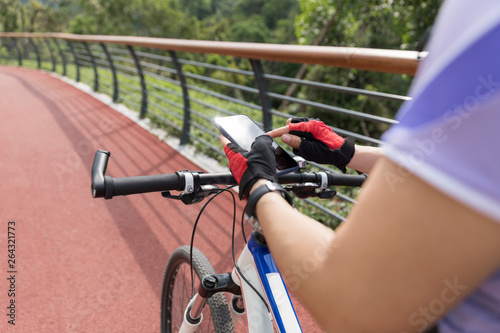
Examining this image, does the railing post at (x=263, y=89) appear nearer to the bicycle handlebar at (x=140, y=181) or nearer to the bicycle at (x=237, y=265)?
the bicycle at (x=237, y=265)

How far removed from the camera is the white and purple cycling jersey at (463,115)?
440mm

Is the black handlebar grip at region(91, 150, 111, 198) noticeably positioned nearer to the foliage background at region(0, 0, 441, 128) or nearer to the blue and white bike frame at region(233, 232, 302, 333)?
the blue and white bike frame at region(233, 232, 302, 333)

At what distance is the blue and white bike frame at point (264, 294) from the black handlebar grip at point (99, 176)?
474 mm

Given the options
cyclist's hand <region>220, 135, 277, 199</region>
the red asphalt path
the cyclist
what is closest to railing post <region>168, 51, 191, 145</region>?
the red asphalt path

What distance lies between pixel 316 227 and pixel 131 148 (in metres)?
4.59

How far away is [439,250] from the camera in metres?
0.48

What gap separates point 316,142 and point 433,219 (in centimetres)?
70

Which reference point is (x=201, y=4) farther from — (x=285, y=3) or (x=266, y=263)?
(x=266, y=263)

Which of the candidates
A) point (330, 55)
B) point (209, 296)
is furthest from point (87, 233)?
point (330, 55)

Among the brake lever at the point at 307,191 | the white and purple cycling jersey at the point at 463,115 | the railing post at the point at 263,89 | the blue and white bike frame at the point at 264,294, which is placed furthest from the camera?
the railing post at the point at 263,89

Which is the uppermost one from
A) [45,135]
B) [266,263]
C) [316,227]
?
[316,227]

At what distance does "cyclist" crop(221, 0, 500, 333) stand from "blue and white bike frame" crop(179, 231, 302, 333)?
525 mm

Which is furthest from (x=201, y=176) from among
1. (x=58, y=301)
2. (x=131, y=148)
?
(x=131, y=148)

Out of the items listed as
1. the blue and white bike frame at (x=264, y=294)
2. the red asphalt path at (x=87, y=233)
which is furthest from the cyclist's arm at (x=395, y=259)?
the red asphalt path at (x=87, y=233)
